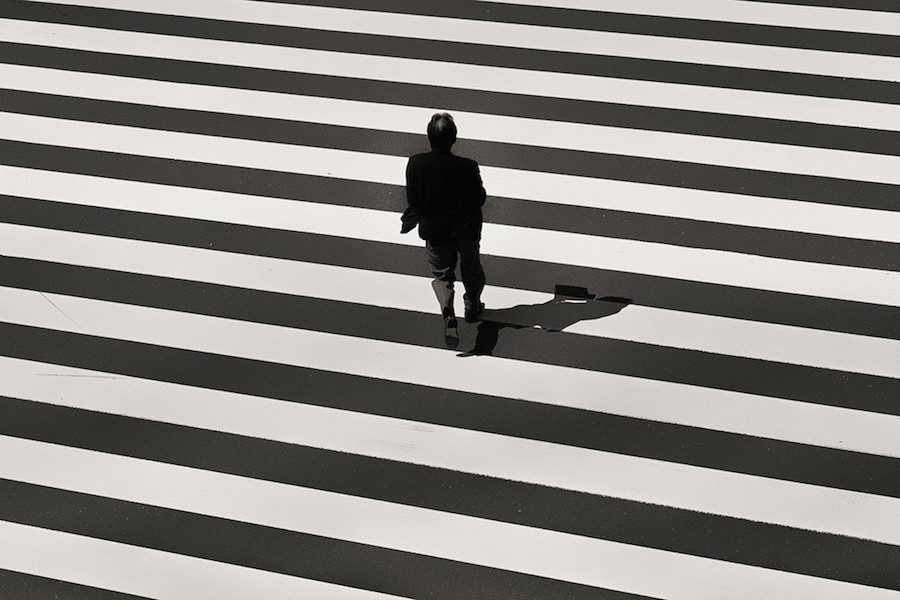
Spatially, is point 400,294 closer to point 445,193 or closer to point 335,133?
point 445,193

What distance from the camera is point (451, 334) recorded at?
19.4 feet

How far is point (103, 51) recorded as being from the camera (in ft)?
26.2

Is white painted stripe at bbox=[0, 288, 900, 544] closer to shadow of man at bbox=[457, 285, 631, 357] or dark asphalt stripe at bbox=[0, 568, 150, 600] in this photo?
shadow of man at bbox=[457, 285, 631, 357]

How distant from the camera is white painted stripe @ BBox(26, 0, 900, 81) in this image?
7.31 metres

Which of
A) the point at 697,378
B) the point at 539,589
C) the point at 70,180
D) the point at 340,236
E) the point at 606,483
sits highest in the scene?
the point at 70,180

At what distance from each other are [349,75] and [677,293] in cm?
304

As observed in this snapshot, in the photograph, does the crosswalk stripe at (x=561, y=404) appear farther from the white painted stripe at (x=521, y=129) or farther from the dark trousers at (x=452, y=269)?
the white painted stripe at (x=521, y=129)

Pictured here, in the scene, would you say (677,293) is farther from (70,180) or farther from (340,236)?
(70,180)

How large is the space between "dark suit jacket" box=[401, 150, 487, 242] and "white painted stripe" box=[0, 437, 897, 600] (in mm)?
1469

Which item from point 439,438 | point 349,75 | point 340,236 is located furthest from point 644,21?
point 439,438

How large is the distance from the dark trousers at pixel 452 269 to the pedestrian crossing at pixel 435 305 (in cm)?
27

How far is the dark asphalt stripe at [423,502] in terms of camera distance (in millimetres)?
4879

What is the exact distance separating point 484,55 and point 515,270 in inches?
83.2

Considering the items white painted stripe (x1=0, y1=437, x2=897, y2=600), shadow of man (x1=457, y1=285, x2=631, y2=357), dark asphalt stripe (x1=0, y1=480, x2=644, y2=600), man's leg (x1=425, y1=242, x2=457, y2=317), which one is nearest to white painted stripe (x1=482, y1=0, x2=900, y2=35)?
shadow of man (x1=457, y1=285, x2=631, y2=357)
